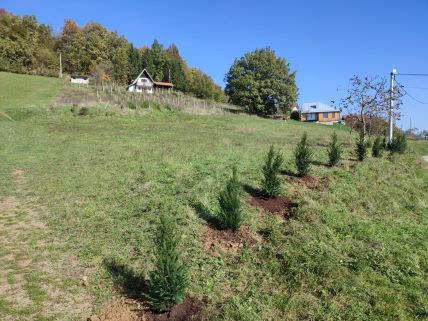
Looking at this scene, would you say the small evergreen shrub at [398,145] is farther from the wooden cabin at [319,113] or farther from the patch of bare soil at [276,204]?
the wooden cabin at [319,113]

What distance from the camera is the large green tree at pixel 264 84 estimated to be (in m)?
46.0

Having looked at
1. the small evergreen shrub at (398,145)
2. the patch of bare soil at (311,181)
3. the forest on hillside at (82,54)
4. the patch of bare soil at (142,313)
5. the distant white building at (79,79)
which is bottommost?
the patch of bare soil at (142,313)

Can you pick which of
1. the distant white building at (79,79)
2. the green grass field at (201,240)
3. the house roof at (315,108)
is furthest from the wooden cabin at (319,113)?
the green grass field at (201,240)

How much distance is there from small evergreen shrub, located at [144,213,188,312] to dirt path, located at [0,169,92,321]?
108 cm

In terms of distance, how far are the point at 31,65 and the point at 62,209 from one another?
63773 millimetres

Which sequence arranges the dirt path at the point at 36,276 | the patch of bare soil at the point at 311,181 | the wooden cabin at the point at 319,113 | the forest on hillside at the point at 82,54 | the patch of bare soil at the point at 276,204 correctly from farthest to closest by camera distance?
the wooden cabin at the point at 319,113 → the forest on hillside at the point at 82,54 → the patch of bare soil at the point at 311,181 → the patch of bare soil at the point at 276,204 → the dirt path at the point at 36,276

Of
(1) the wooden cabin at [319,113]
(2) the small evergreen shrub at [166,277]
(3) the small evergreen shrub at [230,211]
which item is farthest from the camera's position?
(1) the wooden cabin at [319,113]

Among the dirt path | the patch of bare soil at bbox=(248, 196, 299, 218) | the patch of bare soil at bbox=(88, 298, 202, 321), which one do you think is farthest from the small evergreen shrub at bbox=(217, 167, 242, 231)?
the dirt path

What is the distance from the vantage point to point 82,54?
222 ft

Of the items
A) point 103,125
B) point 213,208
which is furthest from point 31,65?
point 213,208

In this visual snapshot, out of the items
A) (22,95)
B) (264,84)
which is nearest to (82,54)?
(22,95)

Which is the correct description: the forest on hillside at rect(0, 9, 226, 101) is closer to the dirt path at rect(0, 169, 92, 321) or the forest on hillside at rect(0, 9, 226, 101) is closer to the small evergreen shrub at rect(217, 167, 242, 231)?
the dirt path at rect(0, 169, 92, 321)

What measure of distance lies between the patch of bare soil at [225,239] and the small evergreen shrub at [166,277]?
5.78 feet

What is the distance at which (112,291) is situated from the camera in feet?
18.4
